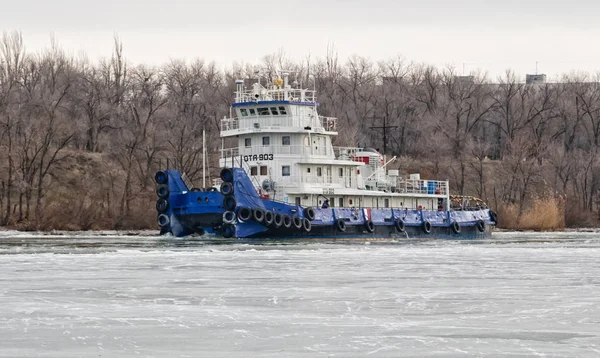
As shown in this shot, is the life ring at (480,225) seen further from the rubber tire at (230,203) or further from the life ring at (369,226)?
the rubber tire at (230,203)

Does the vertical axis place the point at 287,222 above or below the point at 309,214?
below

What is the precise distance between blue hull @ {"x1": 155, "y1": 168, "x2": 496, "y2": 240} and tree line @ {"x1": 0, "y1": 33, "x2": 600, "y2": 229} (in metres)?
15.4

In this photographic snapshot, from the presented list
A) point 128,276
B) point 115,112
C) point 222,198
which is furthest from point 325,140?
point 115,112

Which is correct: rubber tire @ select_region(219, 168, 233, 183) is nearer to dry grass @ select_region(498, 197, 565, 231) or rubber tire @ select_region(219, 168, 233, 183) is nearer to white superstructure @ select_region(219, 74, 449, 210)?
white superstructure @ select_region(219, 74, 449, 210)

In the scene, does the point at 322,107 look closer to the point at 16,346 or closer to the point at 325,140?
the point at 325,140

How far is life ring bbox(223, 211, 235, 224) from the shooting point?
48.0 meters

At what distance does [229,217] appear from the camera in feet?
158

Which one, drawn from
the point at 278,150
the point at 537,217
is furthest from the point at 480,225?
the point at 278,150

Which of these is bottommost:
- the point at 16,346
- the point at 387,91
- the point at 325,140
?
the point at 16,346

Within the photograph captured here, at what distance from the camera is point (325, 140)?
53.8m

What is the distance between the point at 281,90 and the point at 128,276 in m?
26.1

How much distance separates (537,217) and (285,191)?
24832 mm

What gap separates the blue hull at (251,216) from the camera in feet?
158

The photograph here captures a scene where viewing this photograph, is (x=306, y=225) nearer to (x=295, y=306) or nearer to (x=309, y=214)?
(x=309, y=214)
